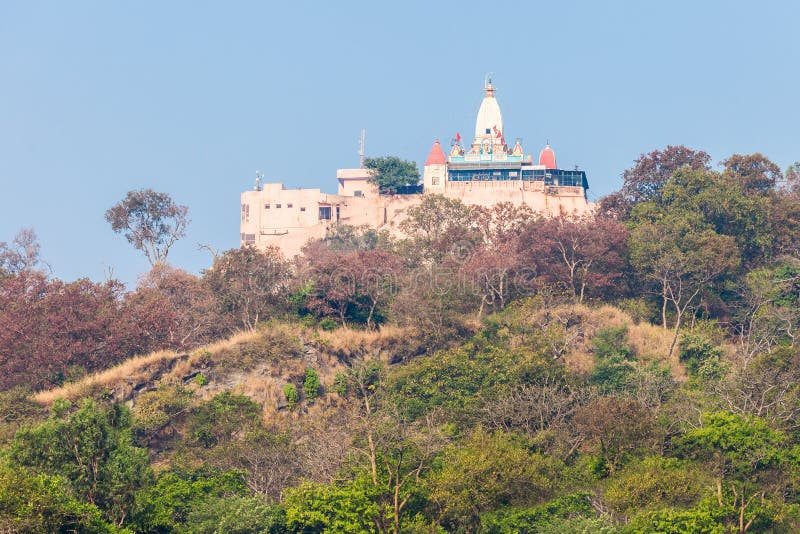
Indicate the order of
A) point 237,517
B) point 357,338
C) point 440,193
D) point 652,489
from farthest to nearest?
point 440,193, point 357,338, point 652,489, point 237,517

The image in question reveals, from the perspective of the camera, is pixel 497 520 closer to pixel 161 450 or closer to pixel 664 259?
pixel 161 450

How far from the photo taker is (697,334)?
55562 millimetres

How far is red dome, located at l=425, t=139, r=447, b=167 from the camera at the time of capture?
8075 centimetres

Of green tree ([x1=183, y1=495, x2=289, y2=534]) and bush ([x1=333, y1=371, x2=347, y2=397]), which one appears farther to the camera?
bush ([x1=333, y1=371, x2=347, y2=397])

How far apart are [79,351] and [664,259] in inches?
857

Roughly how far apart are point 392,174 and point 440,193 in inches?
133

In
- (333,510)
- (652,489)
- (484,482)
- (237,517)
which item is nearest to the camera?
(237,517)

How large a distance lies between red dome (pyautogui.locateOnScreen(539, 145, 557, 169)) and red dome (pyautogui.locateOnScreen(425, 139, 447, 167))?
16.7ft

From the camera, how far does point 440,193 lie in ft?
260

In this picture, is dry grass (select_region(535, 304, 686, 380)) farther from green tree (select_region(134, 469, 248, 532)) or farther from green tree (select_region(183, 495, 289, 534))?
green tree (select_region(183, 495, 289, 534))

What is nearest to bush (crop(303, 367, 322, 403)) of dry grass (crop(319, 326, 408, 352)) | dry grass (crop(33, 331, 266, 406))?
dry grass (crop(319, 326, 408, 352))

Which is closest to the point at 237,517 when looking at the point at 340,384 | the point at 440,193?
the point at 340,384

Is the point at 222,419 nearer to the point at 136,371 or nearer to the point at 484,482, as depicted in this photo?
the point at 136,371

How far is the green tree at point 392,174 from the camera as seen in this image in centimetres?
8131
